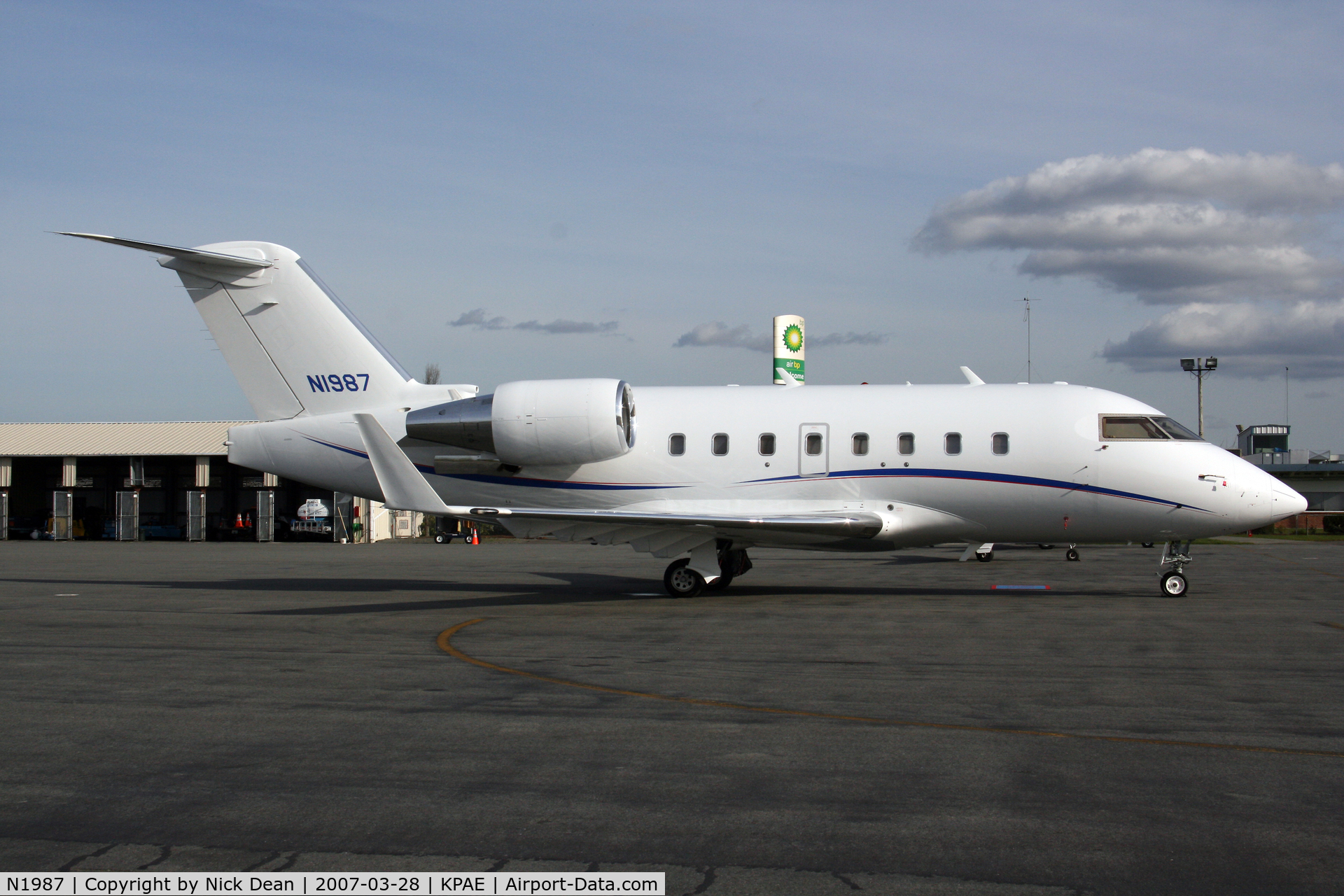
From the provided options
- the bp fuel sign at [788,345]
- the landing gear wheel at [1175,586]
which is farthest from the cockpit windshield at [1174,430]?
the bp fuel sign at [788,345]

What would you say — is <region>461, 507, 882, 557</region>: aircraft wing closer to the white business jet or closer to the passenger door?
the white business jet

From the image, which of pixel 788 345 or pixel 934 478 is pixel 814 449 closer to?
pixel 934 478

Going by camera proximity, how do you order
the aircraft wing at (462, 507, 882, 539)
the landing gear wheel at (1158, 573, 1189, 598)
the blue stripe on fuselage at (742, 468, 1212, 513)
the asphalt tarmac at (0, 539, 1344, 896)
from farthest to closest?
the landing gear wheel at (1158, 573, 1189, 598) < the blue stripe on fuselage at (742, 468, 1212, 513) < the aircraft wing at (462, 507, 882, 539) < the asphalt tarmac at (0, 539, 1344, 896)

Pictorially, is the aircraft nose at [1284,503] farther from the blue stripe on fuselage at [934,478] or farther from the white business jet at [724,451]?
the blue stripe on fuselage at [934,478]

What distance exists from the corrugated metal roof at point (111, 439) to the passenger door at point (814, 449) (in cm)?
4706

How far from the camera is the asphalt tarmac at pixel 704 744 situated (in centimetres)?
540

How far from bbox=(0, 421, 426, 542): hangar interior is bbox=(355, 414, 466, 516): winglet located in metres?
37.1

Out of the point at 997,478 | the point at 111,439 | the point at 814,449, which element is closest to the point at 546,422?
the point at 814,449

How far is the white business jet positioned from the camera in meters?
18.1

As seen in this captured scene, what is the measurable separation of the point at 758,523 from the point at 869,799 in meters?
11.2

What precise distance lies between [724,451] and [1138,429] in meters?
7.14

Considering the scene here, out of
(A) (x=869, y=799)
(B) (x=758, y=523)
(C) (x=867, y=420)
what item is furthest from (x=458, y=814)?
(C) (x=867, y=420)

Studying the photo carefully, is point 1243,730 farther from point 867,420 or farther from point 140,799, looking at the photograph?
point 867,420

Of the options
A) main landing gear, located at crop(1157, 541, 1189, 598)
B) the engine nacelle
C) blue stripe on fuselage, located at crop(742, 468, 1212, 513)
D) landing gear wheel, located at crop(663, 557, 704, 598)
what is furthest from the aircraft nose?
the engine nacelle
